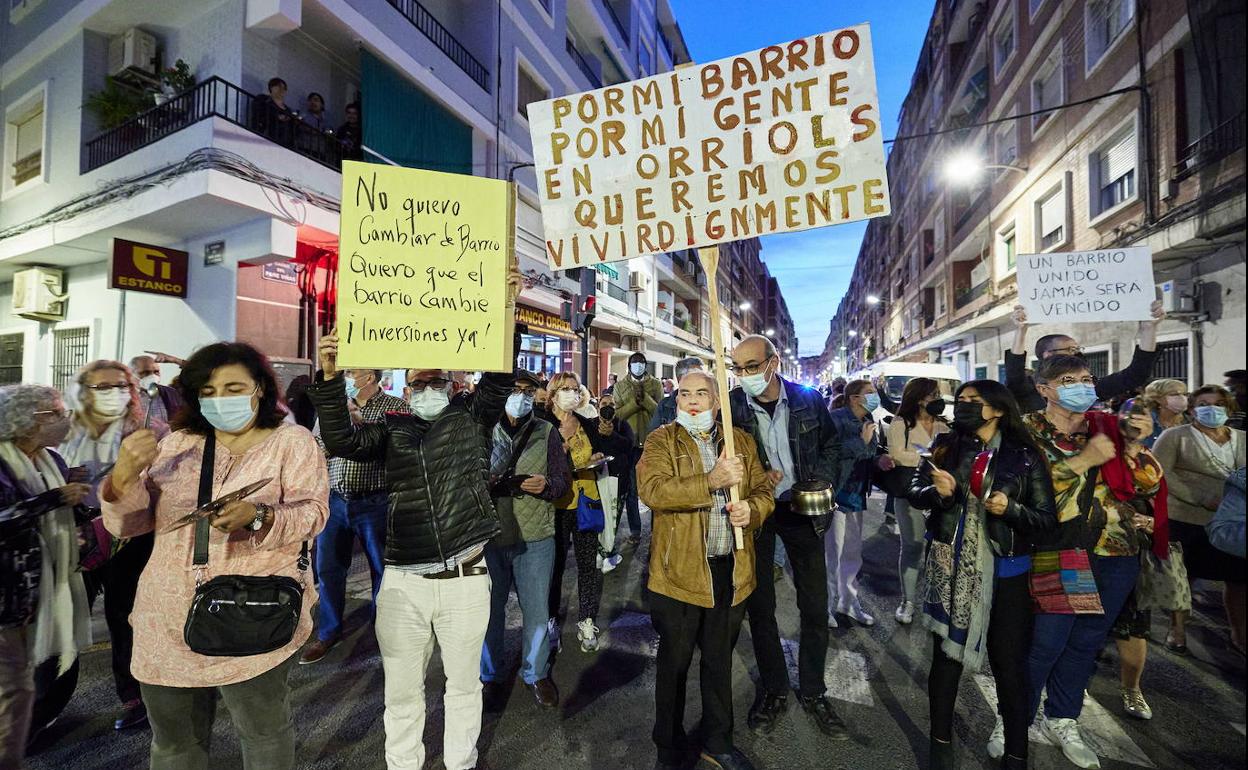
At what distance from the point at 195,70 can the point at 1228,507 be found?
12169 millimetres

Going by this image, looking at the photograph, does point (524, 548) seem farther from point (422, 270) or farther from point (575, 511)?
point (422, 270)

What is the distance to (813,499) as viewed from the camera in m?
2.92

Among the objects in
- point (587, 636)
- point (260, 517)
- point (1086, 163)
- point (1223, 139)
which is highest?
point (1086, 163)

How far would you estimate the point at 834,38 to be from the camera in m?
2.71

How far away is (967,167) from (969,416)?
14.5 m

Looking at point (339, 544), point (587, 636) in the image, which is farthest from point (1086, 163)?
point (339, 544)

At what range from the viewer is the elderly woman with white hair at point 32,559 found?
7.25 feet

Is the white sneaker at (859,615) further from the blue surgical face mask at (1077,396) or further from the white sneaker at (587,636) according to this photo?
the blue surgical face mask at (1077,396)

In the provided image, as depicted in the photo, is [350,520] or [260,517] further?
[350,520]

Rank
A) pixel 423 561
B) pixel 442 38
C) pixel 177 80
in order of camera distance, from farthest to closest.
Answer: pixel 442 38, pixel 177 80, pixel 423 561

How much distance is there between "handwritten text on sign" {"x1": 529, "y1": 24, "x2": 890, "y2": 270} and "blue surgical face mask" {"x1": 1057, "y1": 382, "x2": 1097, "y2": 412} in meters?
1.24

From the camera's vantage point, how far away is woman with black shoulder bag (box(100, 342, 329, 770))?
189cm

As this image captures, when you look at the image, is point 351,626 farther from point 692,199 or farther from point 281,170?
point 281,170

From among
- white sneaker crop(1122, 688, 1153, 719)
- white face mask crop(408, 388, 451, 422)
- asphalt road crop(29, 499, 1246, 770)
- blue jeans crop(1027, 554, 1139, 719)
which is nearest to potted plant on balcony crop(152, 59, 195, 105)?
asphalt road crop(29, 499, 1246, 770)
